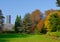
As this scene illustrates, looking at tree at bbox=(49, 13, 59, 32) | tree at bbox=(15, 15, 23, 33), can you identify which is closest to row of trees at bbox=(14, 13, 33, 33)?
tree at bbox=(15, 15, 23, 33)

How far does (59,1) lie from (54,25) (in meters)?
13.2

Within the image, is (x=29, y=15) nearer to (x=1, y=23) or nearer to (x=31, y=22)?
(x=31, y=22)

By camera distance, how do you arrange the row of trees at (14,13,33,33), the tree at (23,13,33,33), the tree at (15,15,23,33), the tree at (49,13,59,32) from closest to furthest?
1. the tree at (49,13,59,32)
2. the tree at (15,15,23,33)
3. the row of trees at (14,13,33,33)
4. the tree at (23,13,33,33)

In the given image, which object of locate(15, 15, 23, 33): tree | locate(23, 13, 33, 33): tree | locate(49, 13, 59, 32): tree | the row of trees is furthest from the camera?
locate(23, 13, 33, 33): tree

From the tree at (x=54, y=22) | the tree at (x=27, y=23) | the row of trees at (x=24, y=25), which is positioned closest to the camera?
the tree at (x=54, y=22)

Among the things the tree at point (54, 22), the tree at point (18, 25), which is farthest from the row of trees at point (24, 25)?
the tree at point (54, 22)

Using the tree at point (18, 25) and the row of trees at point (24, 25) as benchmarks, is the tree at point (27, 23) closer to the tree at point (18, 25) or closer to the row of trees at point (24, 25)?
the row of trees at point (24, 25)

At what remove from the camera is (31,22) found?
5600cm

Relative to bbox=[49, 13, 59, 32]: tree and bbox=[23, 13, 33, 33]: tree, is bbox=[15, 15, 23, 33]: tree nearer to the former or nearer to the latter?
bbox=[23, 13, 33, 33]: tree

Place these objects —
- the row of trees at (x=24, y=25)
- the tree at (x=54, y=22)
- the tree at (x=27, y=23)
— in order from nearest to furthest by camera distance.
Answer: the tree at (x=54, y=22)
the row of trees at (x=24, y=25)
the tree at (x=27, y=23)

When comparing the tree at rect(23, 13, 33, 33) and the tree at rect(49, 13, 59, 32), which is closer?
the tree at rect(49, 13, 59, 32)

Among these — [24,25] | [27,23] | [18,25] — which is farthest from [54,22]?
[18,25]

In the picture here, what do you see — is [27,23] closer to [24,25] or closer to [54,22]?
[24,25]

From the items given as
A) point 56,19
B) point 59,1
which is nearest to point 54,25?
point 56,19
